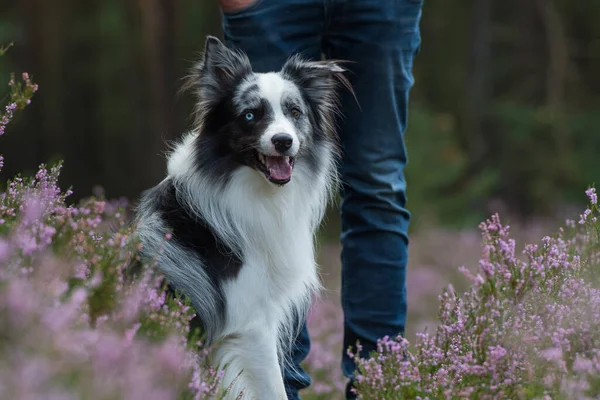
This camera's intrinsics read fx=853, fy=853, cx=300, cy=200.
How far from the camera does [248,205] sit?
426 centimetres

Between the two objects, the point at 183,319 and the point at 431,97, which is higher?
the point at 431,97

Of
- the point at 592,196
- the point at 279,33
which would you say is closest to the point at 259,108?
the point at 279,33

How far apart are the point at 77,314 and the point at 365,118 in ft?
7.26

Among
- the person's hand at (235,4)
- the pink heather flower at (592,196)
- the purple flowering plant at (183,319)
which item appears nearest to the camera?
the purple flowering plant at (183,319)

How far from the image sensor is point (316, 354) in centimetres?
611

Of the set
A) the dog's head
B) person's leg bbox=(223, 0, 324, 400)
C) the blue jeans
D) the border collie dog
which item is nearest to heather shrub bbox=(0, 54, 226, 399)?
the border collie dog

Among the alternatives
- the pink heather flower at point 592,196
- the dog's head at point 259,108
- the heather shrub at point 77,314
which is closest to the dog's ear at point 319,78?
the dog's head at point 259,108

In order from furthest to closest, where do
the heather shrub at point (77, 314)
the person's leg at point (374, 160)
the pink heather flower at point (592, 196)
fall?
the person's leg at point (374, 160) → the pink heather flower at point (592, 196) → the heather shrub at point (77, 314)

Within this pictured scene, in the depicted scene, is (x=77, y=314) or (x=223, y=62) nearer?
(x=77, y=314)

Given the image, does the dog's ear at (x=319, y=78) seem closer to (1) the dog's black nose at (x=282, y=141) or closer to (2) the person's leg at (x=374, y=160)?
(2) the person's leg at (x=374, y=160)

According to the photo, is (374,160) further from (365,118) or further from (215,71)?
(215,71)

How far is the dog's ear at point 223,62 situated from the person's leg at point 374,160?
1.63ft

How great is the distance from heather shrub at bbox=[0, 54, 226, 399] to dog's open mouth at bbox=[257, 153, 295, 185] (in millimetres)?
759

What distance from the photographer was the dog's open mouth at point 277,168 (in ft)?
13.7
